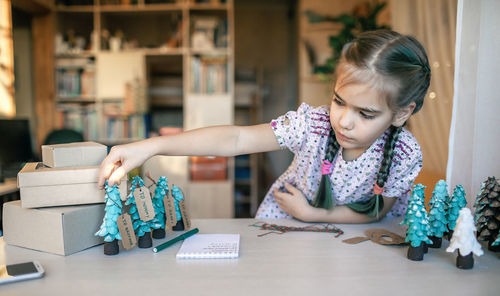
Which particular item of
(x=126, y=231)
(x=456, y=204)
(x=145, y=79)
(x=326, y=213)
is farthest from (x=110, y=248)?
(x=145, y=79)

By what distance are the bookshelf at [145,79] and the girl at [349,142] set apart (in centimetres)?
211

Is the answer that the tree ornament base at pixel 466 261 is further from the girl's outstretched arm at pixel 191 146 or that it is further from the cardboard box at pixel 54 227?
the cardboard box at pixel 54 227

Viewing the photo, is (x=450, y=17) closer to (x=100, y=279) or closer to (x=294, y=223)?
(x=294, y=223)

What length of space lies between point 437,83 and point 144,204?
1139 millimetres

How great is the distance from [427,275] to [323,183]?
41cm

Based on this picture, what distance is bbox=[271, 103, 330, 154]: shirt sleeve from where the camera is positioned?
3.50 ft

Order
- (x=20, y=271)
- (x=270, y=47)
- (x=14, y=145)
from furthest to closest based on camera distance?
(x=270, y=47) → (x=14, y=145) → (x=20, y=271)

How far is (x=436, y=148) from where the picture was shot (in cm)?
133

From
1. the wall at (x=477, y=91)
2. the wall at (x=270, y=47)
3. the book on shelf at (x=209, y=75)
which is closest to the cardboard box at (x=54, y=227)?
the wall at (x=477, y=91)

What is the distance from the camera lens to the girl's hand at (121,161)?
32.5 inches

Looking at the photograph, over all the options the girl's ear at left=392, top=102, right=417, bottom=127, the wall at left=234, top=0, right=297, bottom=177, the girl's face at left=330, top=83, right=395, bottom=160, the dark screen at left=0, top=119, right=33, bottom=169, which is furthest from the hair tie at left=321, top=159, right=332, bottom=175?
the wall at left=234, top=0, right=297, bottom=177

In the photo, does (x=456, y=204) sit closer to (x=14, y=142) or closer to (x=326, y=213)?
(x=326, y=213)

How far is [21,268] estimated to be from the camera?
0.69m

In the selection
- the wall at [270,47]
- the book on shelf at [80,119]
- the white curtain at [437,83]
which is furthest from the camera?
the wall at [270,47]
